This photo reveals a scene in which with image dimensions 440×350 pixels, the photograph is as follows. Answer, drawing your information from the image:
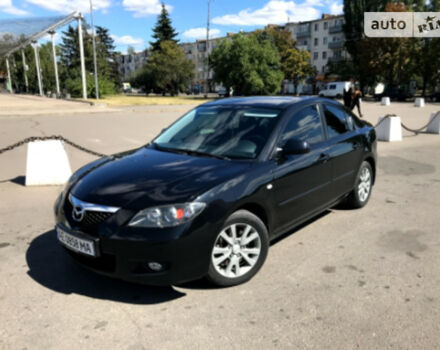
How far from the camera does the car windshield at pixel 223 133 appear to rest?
3.63 metres

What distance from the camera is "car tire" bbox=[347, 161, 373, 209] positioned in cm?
511

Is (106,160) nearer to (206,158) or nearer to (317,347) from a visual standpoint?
(206,158)

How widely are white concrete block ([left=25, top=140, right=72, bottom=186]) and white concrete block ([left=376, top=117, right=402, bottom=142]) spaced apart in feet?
31.9

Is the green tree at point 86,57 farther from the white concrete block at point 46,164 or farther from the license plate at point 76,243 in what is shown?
the license plate at point 76,243

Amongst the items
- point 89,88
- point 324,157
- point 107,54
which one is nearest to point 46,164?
point 324,157

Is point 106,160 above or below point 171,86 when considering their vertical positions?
below

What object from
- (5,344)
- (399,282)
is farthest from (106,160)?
(399,282)

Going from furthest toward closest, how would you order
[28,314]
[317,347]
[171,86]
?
[171,86] < [28,314] < [317,347]

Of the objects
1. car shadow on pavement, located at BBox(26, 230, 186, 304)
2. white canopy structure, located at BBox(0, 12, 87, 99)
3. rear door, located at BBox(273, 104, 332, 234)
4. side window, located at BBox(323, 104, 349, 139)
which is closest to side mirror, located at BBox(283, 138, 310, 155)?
rear door, located at BBox(273, 104, 332, 234)

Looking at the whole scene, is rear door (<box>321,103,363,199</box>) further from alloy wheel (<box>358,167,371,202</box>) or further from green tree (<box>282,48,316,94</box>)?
green tree (<box>282,48,316,94</box>)

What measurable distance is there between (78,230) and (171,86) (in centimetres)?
6279

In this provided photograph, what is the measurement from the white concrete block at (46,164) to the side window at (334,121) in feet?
15.0

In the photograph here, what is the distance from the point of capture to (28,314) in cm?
288

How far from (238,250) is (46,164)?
15.8ft
